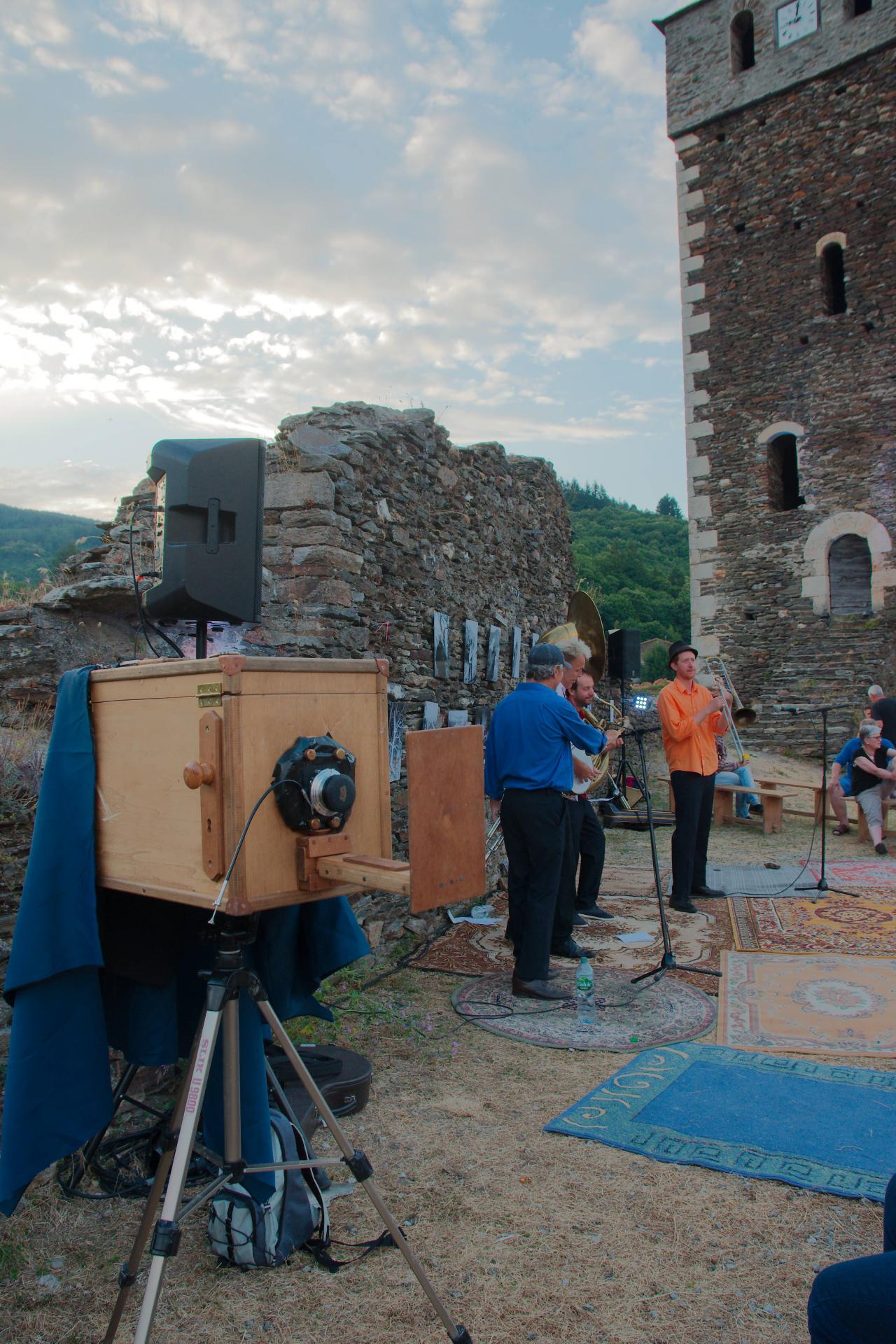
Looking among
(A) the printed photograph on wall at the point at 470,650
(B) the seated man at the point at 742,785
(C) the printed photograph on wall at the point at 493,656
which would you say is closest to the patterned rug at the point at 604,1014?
(A) the printed photograph on wall at the point at 470,650

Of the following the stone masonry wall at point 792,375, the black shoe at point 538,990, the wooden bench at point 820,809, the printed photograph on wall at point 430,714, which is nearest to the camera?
the black shoe at point 538,990

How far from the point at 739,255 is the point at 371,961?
13463mm

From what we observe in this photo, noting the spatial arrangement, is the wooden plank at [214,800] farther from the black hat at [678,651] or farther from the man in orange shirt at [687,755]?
the black hat at [678,651]

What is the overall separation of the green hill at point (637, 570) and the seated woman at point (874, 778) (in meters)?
20.1

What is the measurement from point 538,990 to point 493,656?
370 centimetres

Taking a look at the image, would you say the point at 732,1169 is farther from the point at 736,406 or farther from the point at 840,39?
the point at 840,39

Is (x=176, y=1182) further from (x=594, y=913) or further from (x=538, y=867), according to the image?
(x=594, y=913)

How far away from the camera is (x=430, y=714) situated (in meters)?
6.68

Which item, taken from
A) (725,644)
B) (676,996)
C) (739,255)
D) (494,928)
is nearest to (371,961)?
(494,928)

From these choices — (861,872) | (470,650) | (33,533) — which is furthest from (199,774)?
(33,533)

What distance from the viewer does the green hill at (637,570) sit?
31.6 meters

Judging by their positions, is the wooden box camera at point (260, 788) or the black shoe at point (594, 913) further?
the black shoe at point (594, 913)

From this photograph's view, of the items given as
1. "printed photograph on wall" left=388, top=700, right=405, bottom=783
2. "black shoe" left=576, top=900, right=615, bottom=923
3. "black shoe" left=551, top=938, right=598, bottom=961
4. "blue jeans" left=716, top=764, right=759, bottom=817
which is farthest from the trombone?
"black shoe" left=551, top=938, right=598, bottom=961

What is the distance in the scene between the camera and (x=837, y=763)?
30.7ft
